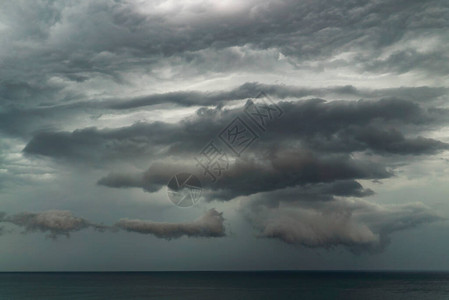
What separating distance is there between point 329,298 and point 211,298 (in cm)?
4999

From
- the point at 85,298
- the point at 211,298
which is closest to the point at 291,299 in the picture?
the point at 211,298

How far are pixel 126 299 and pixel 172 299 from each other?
19.6m

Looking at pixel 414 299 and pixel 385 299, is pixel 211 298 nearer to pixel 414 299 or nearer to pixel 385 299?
pixel 385 299

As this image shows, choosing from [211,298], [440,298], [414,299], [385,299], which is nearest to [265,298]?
[211,298]

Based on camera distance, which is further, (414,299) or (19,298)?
(19,298)

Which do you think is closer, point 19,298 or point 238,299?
point 238,299

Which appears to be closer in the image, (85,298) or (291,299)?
(291,299)

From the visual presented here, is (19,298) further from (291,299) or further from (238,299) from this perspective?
(291,299)

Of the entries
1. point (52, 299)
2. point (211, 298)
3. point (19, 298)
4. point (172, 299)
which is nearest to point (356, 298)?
point (211, 298)

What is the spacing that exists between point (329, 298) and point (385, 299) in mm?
22892

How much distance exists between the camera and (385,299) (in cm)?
16525

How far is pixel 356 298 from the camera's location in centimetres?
16712

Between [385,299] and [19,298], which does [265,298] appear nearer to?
[385,299]

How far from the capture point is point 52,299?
16862 cm
